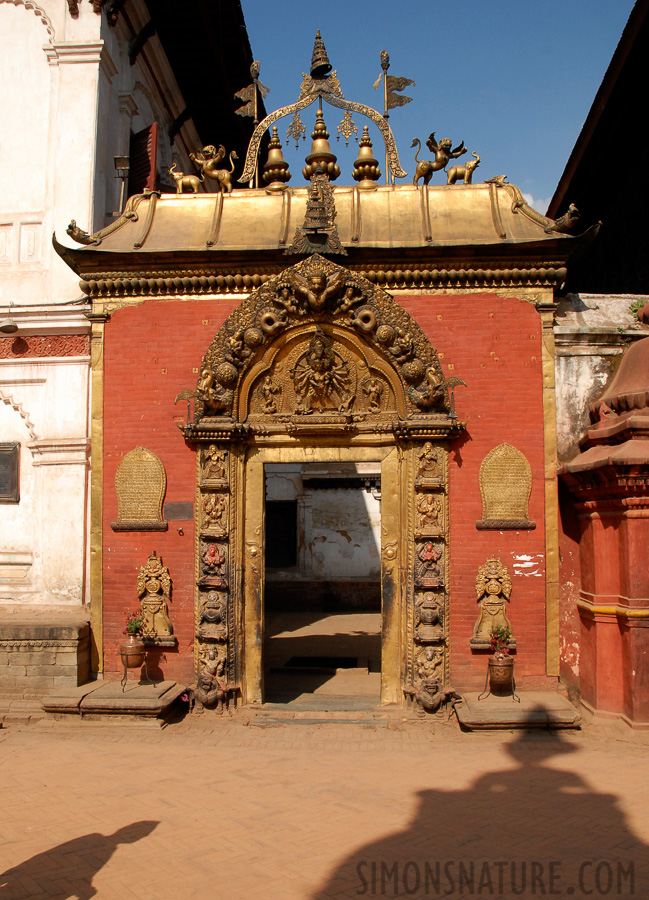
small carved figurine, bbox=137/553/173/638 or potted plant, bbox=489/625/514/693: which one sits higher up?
small carved figurine, bbox=137/553/173/638

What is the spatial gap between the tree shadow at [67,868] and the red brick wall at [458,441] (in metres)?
3.47

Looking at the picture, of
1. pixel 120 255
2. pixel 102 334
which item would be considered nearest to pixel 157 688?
pixel 102 334

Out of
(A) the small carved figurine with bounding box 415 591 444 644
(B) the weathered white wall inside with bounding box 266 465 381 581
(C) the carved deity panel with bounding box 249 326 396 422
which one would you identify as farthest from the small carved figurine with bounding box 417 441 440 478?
(B) the weathered white wall inside with bounding box 266 465 381 581

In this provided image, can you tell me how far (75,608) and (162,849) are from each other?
4.90m

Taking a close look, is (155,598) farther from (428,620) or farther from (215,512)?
(428,620)

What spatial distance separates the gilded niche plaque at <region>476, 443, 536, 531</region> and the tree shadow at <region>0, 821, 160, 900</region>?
5.14 metres

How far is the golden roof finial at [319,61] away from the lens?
10.7m

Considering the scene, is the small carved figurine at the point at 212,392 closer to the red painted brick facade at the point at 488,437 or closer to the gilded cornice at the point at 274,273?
the gilded cornice at the point at 274,273

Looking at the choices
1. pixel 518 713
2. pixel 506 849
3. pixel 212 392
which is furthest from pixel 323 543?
pixel 506 849

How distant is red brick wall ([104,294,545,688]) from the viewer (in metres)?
8.76

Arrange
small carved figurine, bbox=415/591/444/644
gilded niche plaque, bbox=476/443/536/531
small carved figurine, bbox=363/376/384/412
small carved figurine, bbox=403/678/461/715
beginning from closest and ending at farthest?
small carved figurine, bbox=403/678/461/715, small carved figurine, bbox=415/591/444/644, gilded niche plaque, bbox=476/443/536/531, small carved figurine, bbox=363/376/384/412

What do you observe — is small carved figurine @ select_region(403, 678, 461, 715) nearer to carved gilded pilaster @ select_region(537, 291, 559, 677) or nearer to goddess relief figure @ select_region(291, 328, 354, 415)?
carved gilded pilaster @ select_region(537, 291, 559, 677)

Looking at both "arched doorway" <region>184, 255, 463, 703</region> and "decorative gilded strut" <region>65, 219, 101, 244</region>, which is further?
"decorative gilded strut" <region>65, 219, 101, 244</region>

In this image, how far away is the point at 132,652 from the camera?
28.3ft
